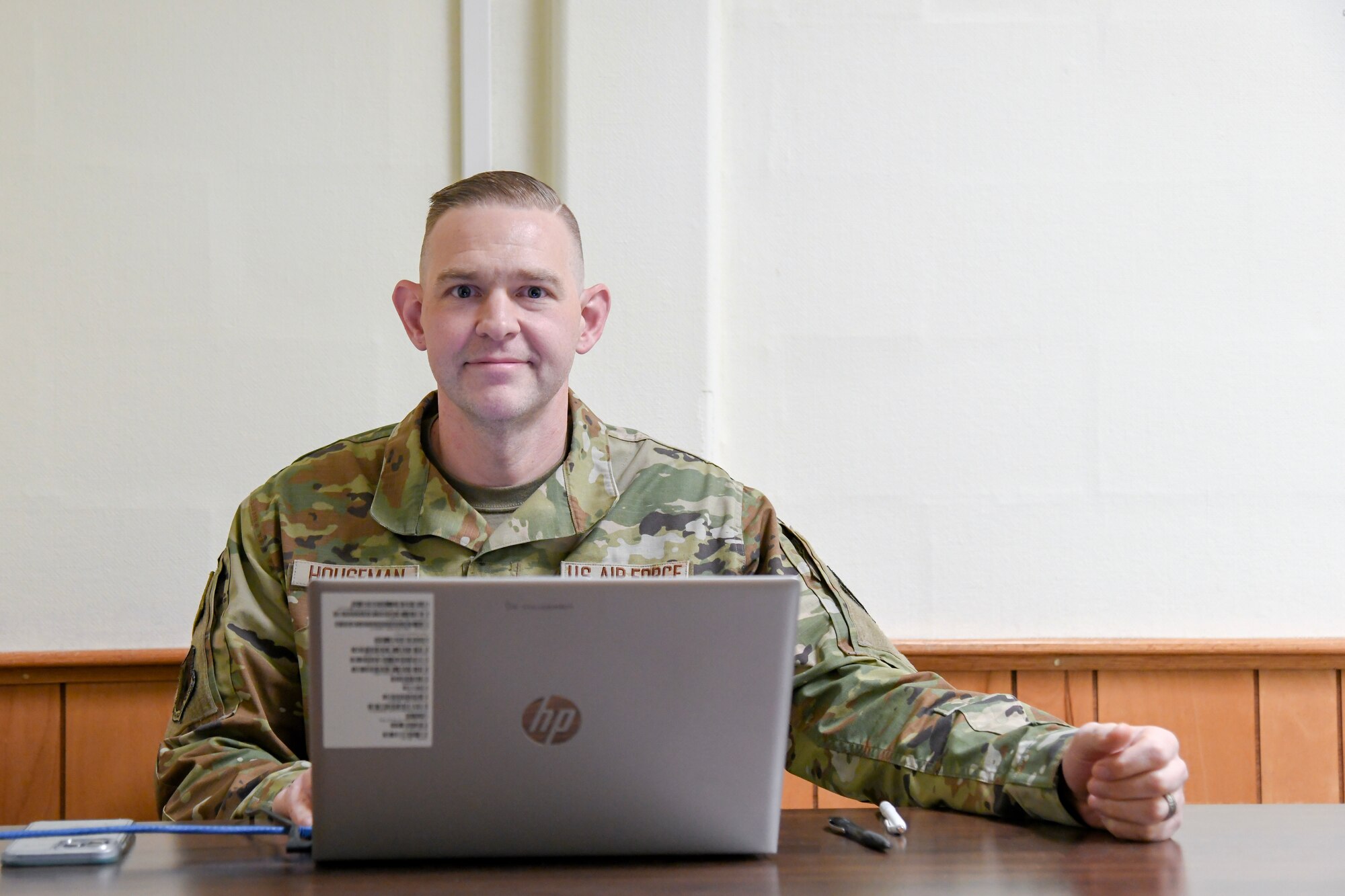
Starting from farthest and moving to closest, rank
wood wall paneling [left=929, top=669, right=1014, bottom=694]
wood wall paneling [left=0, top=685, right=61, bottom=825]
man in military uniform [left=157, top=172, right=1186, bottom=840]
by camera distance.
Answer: wood wall paneling [left=929, top=669, right=1014, bottom=694] < wood wall paneling [left=0, top=685, right=61, bottom=825] < man in military uniform [left=157, top=172, right=1186, bottom=840]

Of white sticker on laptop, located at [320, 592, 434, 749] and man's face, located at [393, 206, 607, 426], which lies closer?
white sticker on laptop, located at [320, 592, 434, 749]

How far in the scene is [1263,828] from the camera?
3.32 feet

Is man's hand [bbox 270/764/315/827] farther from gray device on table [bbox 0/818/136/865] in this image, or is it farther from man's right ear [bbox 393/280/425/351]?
man's right ear [bbox 393/280/425/351]

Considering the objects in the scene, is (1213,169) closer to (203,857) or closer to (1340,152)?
(1340,152)

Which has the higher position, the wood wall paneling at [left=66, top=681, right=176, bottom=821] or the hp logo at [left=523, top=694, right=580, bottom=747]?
the hp logo at [left=523, top=694, right=580, bottom=747]

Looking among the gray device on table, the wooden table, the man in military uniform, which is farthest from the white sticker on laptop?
the man in military uniform

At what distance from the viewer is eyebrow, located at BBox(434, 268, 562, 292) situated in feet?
4.95

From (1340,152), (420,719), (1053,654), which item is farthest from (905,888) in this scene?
(1340,152)

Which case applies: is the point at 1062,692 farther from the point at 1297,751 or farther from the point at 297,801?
the point at 297,801

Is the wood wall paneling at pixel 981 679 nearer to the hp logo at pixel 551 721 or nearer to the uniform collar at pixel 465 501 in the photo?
the uniform collar at pixel 465 501

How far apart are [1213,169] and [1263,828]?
1.37m

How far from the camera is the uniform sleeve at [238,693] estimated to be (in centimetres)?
125

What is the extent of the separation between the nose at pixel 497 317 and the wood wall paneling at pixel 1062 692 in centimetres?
106

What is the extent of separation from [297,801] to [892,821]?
1.81 feet
